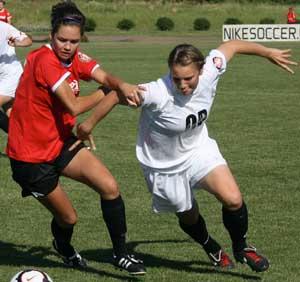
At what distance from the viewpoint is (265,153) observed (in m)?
11.8

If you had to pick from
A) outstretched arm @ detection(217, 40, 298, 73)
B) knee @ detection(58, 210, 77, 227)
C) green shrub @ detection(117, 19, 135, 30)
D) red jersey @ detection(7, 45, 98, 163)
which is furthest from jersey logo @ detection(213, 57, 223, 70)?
green shrub @ detection(117, 19, 135, 30)

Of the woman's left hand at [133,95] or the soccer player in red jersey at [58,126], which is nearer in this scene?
the woman's left hand at [133,95]

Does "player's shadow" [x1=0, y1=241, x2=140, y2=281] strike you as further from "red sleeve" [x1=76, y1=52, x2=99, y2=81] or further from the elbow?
"red sleeve" [x1=76, y1=52, x2=99, y2=81]

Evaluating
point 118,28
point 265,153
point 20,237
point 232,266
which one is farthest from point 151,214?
point 118,28

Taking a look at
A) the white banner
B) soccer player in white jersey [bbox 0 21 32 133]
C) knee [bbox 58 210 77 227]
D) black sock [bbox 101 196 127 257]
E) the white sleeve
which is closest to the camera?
the white sleeve

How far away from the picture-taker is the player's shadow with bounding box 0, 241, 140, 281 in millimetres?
6562

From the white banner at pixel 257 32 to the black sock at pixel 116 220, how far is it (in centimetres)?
3248

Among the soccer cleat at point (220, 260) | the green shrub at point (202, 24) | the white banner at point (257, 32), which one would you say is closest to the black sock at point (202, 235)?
the soccer cleat at point (220, 260)

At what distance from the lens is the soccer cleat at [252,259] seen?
615 cm

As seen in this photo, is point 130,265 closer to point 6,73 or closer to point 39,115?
point 39,115

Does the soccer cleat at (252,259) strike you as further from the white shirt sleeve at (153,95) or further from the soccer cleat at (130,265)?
the white shirt sleeve at (153,95)

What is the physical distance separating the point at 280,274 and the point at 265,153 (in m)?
5.49

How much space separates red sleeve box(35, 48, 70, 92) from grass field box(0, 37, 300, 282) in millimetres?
1462

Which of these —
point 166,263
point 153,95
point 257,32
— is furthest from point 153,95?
point 257,32
